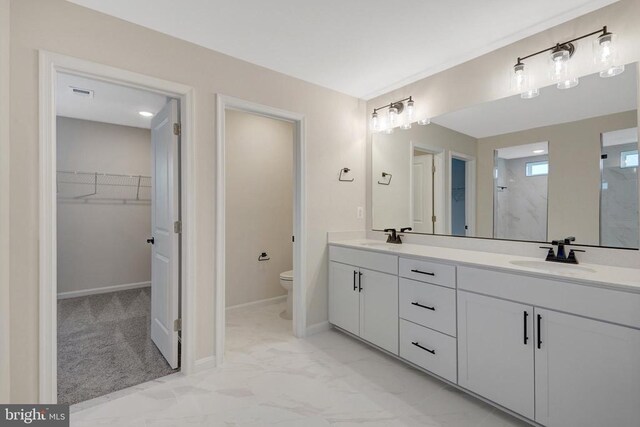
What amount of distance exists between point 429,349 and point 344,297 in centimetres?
91

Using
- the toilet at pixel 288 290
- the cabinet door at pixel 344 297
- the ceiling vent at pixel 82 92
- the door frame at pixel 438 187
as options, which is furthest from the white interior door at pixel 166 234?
the door frame at pixel 438 187

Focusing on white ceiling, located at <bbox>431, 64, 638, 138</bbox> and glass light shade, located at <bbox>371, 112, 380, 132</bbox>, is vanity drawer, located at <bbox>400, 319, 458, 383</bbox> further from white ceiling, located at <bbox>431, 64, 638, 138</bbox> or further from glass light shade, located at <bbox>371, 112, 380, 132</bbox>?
glass light shade, located at <bbox>371, 112, 380, 132</bbox>

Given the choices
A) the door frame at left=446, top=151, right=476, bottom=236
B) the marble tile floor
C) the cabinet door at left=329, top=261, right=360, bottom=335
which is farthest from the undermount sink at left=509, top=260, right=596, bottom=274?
the cabinet door at left=329, top=261, right=360, bottom=335

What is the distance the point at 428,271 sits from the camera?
80.8 inches

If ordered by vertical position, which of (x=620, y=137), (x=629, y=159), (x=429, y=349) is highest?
(x=620, y=137)

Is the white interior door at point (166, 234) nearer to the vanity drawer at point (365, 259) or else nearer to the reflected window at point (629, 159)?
the vanity drawer at point (365, 259)

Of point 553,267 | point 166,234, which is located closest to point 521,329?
point 553,267

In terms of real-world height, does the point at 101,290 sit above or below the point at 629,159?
below

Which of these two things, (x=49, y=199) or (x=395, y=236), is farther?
(x=395, y=236)

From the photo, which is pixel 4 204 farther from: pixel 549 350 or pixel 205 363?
pixel 549 350

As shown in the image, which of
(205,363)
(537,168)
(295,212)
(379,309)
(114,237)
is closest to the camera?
(537,168)

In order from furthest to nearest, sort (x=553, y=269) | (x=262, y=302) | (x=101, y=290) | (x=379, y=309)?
1. (x=101, y=290)
2. (x=262, y=302)
3. (x=379, y=309)
4. (x=553, y=269)

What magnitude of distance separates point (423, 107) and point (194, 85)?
6.29 feet

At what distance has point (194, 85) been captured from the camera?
7.11ft
